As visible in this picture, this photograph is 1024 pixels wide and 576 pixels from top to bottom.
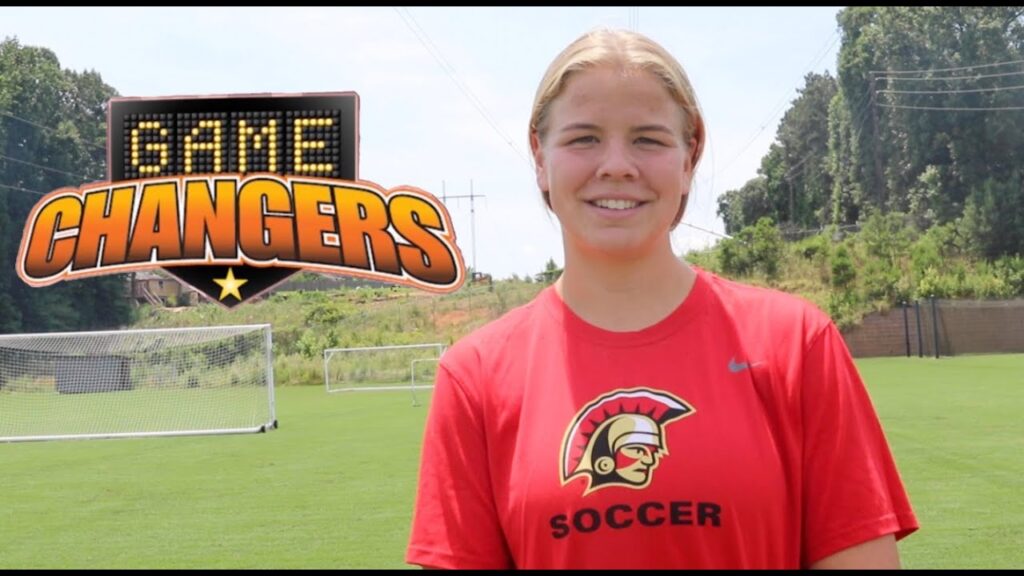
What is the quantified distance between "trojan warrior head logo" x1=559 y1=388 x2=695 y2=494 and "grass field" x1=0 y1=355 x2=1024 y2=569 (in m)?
4.15

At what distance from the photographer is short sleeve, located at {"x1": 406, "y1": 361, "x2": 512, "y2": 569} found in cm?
134

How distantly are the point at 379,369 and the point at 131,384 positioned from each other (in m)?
5.59

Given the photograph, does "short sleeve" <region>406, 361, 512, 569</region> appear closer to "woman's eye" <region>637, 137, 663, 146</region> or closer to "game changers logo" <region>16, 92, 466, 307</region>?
"woman's eye" <region>637, 137, 663, 146</region>

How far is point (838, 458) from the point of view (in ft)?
4.15

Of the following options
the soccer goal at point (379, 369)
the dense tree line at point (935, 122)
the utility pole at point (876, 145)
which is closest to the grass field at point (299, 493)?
the soccer goal at point (379, 369)

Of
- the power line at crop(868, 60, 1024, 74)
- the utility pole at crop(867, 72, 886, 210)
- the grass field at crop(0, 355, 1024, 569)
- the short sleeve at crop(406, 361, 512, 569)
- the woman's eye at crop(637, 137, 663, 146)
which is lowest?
the grass field at crop(0, 355, 1024, 569)

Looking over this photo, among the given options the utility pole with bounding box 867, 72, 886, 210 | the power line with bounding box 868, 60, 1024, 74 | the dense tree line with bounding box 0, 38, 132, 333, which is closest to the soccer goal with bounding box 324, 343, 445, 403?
the dense tree line with bounding box 0, 38, 132, 333

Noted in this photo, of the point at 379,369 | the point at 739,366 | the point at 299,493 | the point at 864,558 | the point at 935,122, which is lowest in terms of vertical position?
the point at 299,493

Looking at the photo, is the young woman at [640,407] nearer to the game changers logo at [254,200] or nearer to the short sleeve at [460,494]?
the short sleeve at [460,494]

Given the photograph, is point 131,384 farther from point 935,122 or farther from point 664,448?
point 935,122

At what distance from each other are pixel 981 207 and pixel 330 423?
23562 millimetres

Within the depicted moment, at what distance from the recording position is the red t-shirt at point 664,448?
1.24m

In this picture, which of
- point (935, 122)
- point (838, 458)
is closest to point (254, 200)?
point (838, 458)

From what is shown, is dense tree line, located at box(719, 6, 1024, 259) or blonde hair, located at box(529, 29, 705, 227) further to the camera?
dense tree line, located at box(719, 6, 1024, 259)
